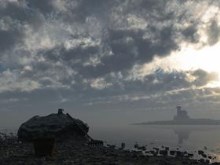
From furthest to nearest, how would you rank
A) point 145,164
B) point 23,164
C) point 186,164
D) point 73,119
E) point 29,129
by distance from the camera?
1. point 73,119
2. point 29,129
3. point 186,164
4. point 145,164
5. point 23,164

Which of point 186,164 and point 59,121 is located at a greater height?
point 59,121

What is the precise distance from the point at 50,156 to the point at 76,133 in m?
26.3

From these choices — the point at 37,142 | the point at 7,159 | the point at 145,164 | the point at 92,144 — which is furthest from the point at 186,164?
the point at 92,144

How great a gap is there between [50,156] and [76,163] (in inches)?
161

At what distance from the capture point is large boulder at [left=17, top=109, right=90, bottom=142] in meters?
53.3

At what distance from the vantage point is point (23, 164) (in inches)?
1070


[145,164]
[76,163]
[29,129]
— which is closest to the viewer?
[76,163]

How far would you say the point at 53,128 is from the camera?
54188mm

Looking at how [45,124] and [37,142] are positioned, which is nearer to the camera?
[37,142]

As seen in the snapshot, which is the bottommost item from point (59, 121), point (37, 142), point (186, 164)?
point (186, 164)

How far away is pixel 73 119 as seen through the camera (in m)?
58.4

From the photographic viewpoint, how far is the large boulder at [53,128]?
53.3m

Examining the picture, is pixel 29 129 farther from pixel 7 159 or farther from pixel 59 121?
pixel 7 159

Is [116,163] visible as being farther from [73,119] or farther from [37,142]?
[73,119]
